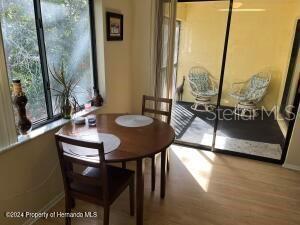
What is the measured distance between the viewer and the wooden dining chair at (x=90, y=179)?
4.76ft

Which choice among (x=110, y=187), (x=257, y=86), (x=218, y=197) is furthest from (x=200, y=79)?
(x=110, y=187)

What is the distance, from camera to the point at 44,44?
6.57 ft

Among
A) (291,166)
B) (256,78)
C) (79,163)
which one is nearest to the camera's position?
(79,163)

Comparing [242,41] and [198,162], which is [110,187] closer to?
[198,162]

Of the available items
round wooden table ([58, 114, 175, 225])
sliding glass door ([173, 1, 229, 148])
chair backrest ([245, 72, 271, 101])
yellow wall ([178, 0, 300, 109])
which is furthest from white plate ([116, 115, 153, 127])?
chair backrest ([245, 72, 271, 101])

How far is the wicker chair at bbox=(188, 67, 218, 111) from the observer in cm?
374

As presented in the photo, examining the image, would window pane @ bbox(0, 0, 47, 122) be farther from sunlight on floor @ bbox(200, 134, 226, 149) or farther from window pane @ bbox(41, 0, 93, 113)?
sunlight on floor @ bbox(200, 134, 226, 149)

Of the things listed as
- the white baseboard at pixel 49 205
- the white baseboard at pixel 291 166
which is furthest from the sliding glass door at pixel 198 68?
the white baseboard at pixel 49 205

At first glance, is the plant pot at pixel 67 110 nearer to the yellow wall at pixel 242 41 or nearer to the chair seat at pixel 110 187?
the chair seat at pixel 110 187

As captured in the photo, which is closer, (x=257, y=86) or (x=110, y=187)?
(x=110, y=187)

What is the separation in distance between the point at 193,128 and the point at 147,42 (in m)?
1.68

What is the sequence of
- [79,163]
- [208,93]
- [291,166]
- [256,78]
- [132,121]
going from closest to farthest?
1. [79,163]
2. [132,121]
3. [291,166]
4. [208,93]
5. [256,78]

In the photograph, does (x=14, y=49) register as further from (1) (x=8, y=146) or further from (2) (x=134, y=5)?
(2) (x=134, y=5)

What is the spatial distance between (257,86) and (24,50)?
3.57 m
